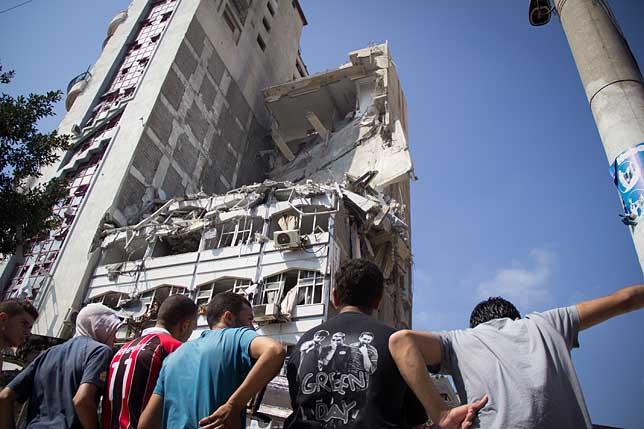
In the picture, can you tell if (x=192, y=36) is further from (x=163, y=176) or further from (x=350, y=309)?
(x=350, y=309)

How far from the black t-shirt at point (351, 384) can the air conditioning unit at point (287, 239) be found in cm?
1599

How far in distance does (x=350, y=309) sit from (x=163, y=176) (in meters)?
25.1

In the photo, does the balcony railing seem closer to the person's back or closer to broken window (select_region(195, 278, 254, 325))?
broken window (select_region(195, 278, 254, 325))

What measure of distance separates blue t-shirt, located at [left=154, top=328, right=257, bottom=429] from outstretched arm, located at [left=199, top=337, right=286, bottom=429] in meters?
0.23

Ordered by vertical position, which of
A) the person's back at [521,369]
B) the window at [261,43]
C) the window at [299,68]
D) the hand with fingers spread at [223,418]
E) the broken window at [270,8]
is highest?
the window at [299,68]

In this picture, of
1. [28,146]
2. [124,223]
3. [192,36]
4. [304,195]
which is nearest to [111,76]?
[192,36]

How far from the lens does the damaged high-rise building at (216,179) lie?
19.9 meters

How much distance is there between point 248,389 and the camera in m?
2.64

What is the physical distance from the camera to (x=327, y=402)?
2.65 m

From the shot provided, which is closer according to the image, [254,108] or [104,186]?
[104,186]

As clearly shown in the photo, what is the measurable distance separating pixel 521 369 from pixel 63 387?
3271mm

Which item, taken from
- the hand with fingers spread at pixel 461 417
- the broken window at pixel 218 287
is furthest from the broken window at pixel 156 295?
the hand with fingers spread at pixel 461 417

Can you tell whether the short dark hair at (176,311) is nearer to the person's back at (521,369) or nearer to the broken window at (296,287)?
the person's back at (521,369)

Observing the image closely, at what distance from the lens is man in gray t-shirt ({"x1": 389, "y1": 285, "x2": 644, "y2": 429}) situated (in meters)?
2.29
